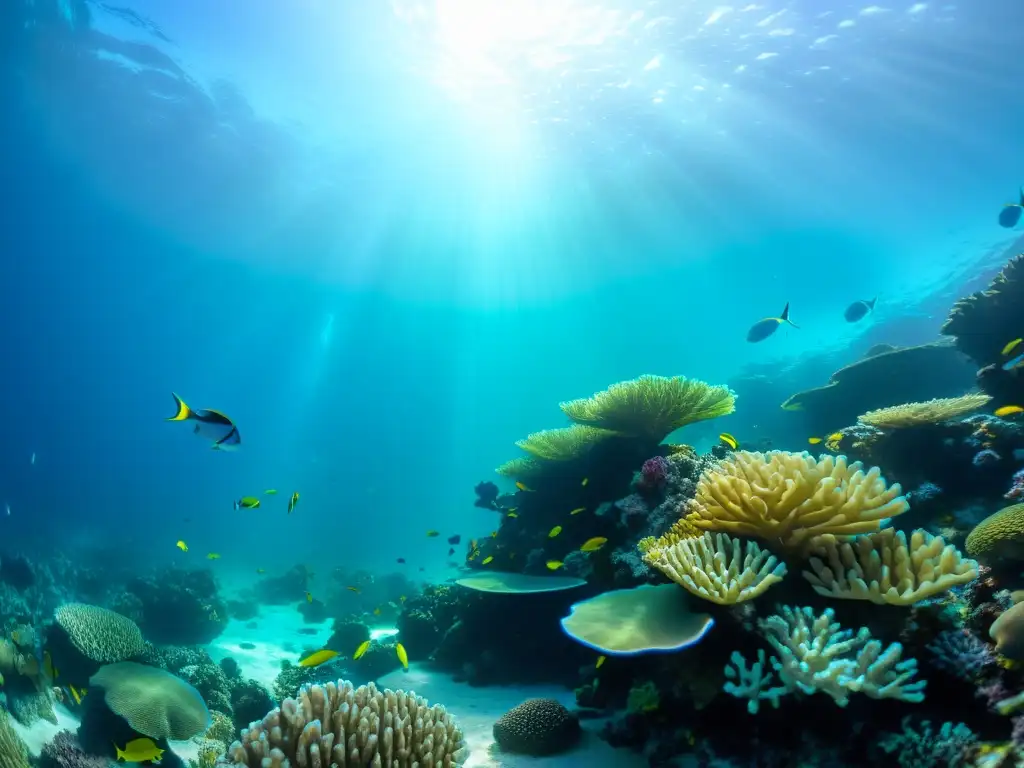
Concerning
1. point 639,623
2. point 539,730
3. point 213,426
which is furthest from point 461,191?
point 639,623

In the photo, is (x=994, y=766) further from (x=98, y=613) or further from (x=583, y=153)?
(x=583, y=153)

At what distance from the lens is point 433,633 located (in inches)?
356

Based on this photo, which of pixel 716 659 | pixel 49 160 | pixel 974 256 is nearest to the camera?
pixel 716 659

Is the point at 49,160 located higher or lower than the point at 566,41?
higher

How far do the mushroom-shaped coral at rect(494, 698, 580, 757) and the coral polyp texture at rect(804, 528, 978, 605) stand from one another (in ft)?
9.44

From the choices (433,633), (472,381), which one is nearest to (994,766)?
(433,633)

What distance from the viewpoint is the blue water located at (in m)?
19.0

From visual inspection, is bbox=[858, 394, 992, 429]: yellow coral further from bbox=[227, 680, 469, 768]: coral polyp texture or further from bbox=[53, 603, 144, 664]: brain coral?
bbox=[53, 603, 144, 664]: brain coral

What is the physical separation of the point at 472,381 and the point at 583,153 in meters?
56.9

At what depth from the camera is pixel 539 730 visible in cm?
453

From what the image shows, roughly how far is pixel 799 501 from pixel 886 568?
1.86 feet

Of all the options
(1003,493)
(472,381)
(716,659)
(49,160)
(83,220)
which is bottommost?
(716,659)

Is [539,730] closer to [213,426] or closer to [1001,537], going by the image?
[1001,537]

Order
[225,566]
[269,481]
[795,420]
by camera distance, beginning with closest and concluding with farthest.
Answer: [795,420] < [225,566] < [269,481]
